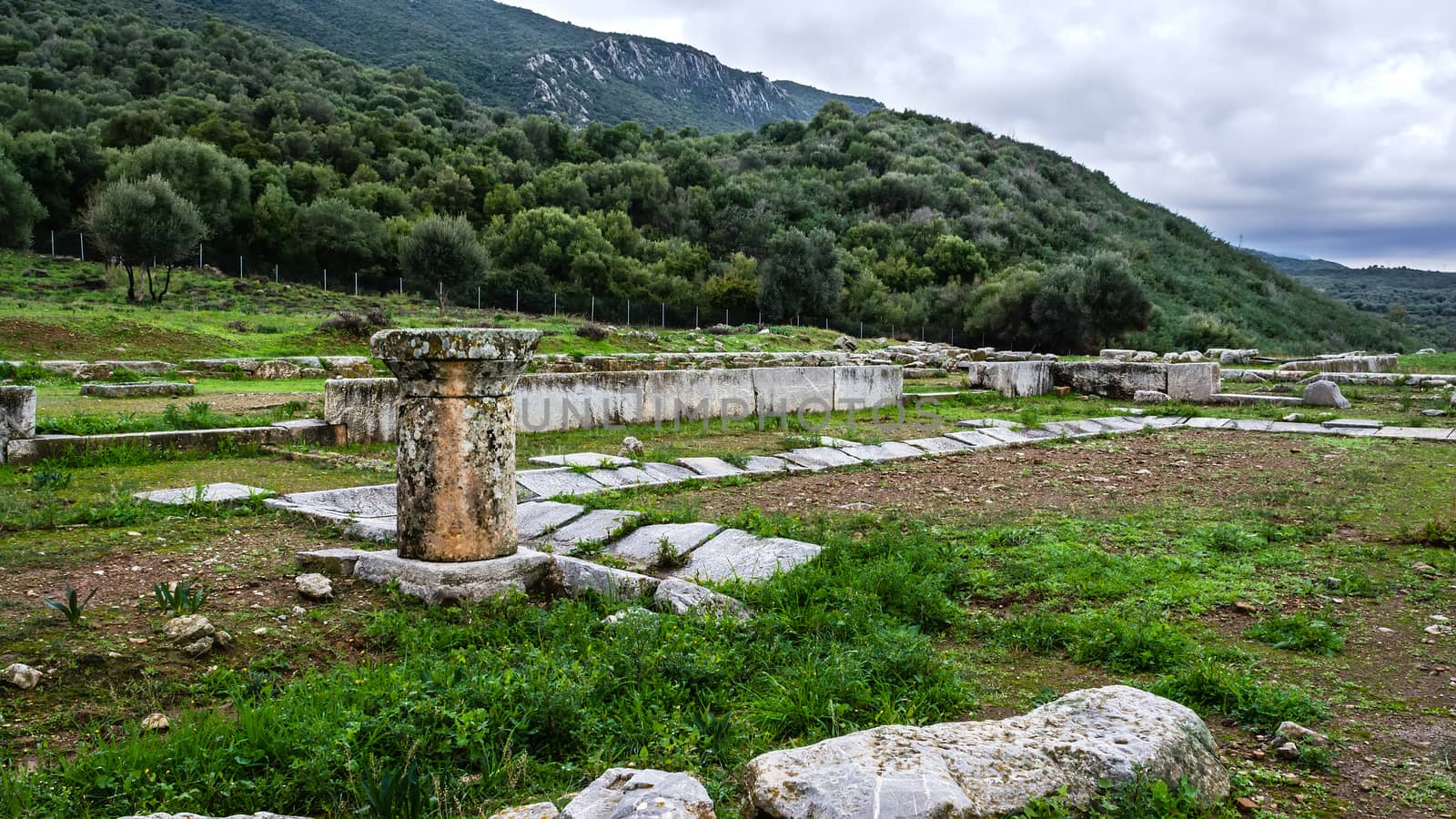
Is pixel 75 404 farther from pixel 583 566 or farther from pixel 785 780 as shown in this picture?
pixel 785 780

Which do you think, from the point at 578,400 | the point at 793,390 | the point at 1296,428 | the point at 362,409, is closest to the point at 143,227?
the point at 362,409

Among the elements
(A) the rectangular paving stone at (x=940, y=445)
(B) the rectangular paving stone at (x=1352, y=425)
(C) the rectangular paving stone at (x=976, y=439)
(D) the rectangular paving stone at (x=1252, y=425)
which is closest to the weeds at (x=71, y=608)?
(A) the rectangular paving stone at (x=940, y=445)

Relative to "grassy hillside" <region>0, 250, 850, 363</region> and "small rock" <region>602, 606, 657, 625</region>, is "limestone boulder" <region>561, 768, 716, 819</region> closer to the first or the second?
"small rock" <region>602, 606, 657, 625</region>

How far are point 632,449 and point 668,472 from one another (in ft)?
3.04

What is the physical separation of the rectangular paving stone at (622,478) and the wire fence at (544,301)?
31596 mm

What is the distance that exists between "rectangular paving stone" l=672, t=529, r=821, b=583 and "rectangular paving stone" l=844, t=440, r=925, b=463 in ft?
14.6

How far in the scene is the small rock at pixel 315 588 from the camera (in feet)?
15.9

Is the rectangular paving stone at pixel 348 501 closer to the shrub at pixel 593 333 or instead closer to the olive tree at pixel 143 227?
the shrub at pixel 593 333

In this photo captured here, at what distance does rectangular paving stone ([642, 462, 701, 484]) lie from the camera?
28.8ft

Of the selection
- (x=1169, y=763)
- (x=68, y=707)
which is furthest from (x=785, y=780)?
(x=68, y=707)

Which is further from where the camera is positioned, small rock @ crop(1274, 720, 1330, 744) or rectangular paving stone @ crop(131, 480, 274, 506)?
rectangular paving stone @ crop(131, 480, 274, 506)

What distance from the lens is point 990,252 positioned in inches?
2140

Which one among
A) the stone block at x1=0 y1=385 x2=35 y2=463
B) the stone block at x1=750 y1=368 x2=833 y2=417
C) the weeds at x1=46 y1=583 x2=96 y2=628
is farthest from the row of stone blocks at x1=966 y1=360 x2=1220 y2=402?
the weeds at x1=46 y1=583 x2=96 y2=628

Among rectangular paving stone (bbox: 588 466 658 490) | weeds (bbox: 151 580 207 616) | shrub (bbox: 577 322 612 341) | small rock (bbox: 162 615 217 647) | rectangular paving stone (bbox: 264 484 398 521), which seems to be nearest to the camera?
small rock (bbox: 162 615 217 647)
